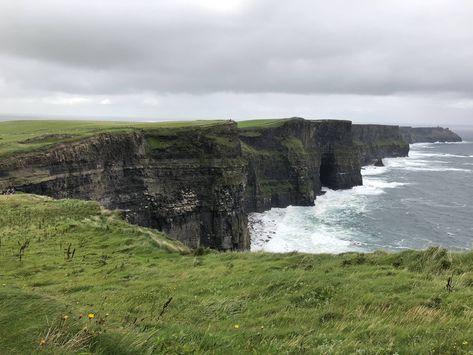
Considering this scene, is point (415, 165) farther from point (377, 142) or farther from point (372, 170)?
point (372, 170)

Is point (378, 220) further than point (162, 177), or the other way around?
point (378, 220)

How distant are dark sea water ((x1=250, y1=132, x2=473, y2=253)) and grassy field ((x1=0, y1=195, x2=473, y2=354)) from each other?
38317 millimetres

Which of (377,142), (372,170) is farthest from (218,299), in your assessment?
(377,142)

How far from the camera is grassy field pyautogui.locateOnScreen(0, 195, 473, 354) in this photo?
694 cm

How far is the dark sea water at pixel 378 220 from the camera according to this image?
5831cm

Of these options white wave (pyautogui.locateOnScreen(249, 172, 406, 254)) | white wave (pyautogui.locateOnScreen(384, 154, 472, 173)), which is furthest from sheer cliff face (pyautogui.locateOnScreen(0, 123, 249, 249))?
white wave (pyautogui.locateOnScreen(384, 154, 472, 173))

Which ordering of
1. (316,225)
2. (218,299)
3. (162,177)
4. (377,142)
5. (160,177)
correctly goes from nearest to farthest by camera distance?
(218,299), (160,177), (162,177), (316,225), (377,142)

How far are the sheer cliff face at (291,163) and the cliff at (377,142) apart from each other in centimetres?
4402

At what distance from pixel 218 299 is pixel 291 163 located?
80.9 metres

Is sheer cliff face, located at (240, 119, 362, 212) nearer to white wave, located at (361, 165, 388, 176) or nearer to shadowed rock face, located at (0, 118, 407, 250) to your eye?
shadowed rock face, located at (0, 118, 407, 250)

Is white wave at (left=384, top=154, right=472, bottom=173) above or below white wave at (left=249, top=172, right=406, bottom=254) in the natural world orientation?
above

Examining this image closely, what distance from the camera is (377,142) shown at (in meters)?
171

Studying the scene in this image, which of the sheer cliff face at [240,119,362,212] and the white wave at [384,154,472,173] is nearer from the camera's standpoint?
the sheer cliff face at [240,119,362,212]

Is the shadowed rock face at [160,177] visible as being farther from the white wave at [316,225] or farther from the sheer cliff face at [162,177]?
the white wave at [316,225]
